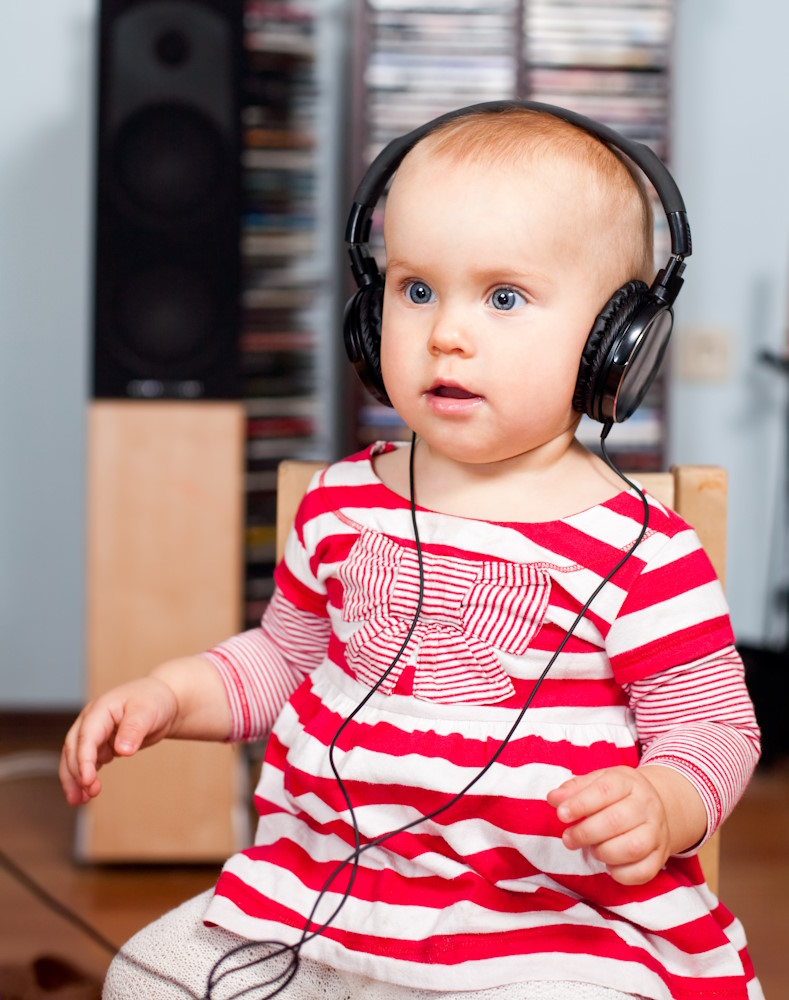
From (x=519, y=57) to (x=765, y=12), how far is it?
586 mm

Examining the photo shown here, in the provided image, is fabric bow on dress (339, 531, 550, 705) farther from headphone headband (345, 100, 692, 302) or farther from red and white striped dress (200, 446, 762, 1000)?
headphone headband (345, 100, 692, 302)

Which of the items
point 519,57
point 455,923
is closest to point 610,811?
point 455,923

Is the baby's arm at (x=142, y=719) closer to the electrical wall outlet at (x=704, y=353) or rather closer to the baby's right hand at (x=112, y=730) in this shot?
the baby's right hand at (x=112, y=730)

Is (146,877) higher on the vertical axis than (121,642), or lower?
lower

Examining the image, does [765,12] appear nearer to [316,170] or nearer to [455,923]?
[316,170]

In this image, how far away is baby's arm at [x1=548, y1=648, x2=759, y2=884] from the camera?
1.82 feet

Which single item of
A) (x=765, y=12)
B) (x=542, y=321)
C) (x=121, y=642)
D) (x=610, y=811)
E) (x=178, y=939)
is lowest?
(x=121, y=642)

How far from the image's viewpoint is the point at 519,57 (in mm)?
2133

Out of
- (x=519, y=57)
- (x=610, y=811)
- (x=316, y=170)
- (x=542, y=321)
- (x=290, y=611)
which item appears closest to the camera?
(x=610, y=811)

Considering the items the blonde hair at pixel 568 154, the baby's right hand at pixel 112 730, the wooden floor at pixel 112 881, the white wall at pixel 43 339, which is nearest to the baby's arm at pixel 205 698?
the baby's right hand at pixel 112 730

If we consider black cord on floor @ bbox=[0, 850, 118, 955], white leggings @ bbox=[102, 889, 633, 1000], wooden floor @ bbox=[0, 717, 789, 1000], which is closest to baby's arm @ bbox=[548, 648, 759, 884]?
white leggings @ bbox=[102, 889, 633, 1000]

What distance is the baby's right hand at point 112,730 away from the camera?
0.67 m

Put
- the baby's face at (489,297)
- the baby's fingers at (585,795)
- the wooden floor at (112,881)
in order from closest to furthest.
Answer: the baby's fingers at (585,795) < the baby's face at (489,297) < the wooden floor at (112,881)

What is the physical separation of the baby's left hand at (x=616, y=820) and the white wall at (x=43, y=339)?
6.20ft
